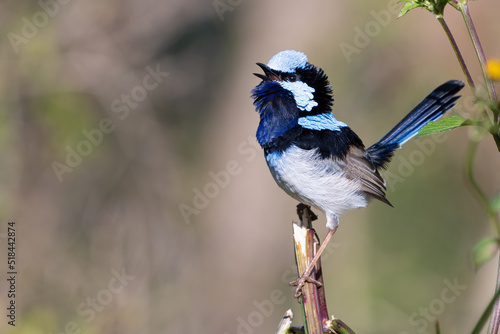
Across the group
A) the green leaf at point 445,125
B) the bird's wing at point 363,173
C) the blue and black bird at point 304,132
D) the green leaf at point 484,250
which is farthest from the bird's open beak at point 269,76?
the green leaf at point 484,250

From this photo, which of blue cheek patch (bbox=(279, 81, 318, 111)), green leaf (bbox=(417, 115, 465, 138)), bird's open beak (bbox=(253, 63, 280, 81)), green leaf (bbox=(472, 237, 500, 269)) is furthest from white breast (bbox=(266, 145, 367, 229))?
green leaf (bbox=(472, 237, 500, 269))

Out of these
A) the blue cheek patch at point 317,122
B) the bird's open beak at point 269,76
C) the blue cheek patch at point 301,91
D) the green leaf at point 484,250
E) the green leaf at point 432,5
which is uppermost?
the bird's open beak at point 269,76

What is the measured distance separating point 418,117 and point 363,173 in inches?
19.8

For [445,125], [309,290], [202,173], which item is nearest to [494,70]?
[445,125]

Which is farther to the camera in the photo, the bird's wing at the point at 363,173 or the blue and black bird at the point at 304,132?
the bird's wing at the point at 363,173

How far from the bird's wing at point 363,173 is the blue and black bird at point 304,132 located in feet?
0.19

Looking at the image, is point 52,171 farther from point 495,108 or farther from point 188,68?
point 495,108

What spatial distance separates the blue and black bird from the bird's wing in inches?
2.3

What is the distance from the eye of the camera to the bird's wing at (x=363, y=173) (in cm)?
361

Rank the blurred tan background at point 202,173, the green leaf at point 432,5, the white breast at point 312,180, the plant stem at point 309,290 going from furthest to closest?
the blurred tan background at point 202,173
the white breast at point 312,180
the plant stem at point 309,290
the green leaf at point 432,5

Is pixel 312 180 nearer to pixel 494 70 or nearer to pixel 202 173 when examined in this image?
pixel 494 70

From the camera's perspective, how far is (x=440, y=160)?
8.07 metres

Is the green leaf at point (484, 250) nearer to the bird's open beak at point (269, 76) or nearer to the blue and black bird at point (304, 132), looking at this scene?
the blue and black bird at point (304, 132)

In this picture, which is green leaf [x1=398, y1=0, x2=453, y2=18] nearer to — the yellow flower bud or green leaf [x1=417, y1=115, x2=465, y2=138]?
green leaf [x1=417, y1=115, x2=465, y2=138]
